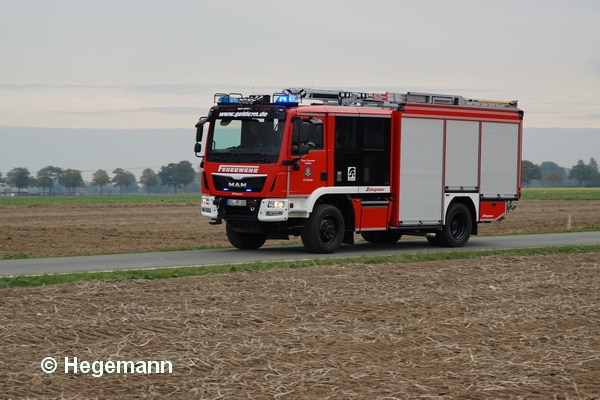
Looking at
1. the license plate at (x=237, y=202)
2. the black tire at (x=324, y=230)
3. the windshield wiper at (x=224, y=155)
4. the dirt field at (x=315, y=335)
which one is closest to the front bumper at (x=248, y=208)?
the license plate at (x=237, y=202)

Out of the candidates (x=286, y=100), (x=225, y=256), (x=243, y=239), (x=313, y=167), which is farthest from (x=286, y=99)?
(x=243, y=239)

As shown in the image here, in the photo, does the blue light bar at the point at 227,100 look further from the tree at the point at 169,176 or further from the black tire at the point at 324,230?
the tree at the point at 169,176

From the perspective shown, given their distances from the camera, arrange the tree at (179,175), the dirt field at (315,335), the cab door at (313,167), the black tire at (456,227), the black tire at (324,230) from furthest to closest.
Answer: the tree at (179,175) < the black tire at (456,227) < the black tire at (324,230) < the cab door at (313,167) < the dirt field at (315,335)

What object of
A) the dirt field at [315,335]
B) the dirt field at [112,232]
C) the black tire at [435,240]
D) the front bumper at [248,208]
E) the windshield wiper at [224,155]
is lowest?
the dirt field at [112,232]

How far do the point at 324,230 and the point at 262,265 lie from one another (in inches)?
164

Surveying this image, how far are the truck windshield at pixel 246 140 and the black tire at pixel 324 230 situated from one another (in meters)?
1.60

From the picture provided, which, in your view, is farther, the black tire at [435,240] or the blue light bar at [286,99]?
the black tire at [435,240]

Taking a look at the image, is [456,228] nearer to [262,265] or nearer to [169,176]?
[262,265]

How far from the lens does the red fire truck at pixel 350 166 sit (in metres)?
21.7

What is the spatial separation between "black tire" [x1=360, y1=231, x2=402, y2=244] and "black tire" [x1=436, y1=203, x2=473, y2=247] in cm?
119

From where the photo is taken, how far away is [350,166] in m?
22.7

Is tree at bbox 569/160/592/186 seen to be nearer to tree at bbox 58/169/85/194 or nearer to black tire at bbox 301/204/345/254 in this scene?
tree at bbox 58/169/85/194

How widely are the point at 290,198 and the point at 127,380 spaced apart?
12427 mm

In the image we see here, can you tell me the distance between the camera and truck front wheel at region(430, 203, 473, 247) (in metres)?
24.9
